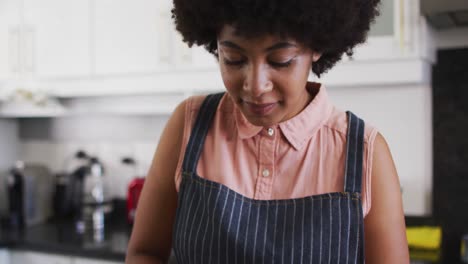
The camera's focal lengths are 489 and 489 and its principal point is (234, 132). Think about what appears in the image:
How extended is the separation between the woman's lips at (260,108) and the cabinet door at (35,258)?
1445mm

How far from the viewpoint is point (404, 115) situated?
191 cm

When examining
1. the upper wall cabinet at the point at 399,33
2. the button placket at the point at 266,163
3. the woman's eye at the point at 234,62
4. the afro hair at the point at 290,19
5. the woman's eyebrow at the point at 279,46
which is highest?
the upper wall cabinet at the point at 399,33

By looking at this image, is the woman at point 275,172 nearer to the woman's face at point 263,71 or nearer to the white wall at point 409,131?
the woman's face at point 263,71

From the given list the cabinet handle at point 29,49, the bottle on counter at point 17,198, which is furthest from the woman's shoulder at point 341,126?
the bottle on counter at point 17,198

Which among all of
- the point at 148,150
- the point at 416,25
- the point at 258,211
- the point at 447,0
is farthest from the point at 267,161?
the point at 148,150

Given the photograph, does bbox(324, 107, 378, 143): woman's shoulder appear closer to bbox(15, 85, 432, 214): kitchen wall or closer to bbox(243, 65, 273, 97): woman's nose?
bbox(243, 65, 273, 97): woman's nose

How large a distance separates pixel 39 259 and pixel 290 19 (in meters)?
1.71

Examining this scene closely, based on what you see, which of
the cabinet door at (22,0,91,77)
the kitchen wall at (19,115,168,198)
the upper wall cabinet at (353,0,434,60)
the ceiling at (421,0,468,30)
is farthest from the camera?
the kitchen wall at (19,115,168,198)

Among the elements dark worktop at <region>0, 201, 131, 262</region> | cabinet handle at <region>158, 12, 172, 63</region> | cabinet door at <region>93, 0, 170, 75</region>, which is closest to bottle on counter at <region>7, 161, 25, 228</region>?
dark worktop at <region>0, 201, 131, 262</region>

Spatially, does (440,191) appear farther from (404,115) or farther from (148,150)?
(148,150)

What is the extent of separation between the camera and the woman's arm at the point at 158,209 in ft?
2.95

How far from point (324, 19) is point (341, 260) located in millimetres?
404

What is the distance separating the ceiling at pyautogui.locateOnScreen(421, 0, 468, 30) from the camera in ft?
4.73

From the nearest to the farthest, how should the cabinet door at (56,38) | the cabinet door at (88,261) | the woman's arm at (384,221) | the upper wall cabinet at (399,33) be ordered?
the woman's arm at (384,221), the upper wall cabinet at (399,33), the cabinet door at (88,261), the cabinet door at (56,38)
